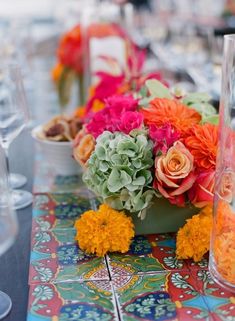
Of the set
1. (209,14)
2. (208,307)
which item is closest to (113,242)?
(208,307)

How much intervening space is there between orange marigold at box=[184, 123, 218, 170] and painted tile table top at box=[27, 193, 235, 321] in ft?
0.44

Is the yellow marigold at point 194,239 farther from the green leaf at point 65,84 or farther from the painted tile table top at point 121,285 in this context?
the green leaf at point 65,84

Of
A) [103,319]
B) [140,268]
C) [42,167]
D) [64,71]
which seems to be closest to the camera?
[103,319]

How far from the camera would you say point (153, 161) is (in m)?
0.70

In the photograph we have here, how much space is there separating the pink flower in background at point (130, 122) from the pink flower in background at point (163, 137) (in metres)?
0.02

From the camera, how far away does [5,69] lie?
0.91 m

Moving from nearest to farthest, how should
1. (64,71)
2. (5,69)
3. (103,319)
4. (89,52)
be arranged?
1. (103,319)
2. (5,69)
3. (89,52)
4. (64,71)

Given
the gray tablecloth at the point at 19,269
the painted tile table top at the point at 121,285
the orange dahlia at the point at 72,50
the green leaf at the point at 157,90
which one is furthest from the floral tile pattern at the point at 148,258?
the orange dahlia at the point at 72,50

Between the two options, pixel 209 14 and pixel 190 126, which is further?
pixel 209 14

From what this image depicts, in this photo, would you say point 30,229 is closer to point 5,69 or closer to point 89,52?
point 5,69

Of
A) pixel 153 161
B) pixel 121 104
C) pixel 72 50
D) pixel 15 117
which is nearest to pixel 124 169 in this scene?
pixel 153 161

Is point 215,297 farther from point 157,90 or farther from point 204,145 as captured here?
point 157,90

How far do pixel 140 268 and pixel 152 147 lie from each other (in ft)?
0.55

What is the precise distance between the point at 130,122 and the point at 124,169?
0.08 metres
